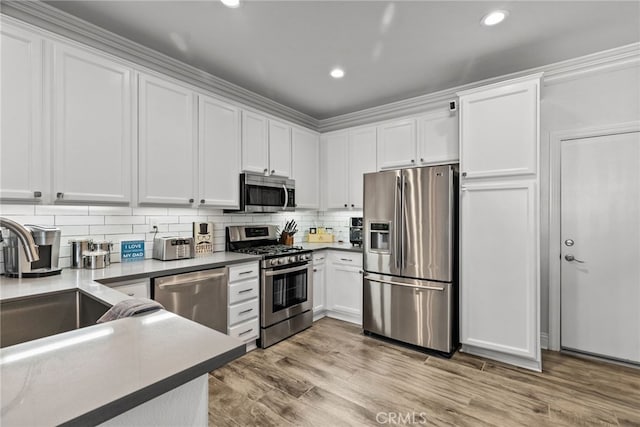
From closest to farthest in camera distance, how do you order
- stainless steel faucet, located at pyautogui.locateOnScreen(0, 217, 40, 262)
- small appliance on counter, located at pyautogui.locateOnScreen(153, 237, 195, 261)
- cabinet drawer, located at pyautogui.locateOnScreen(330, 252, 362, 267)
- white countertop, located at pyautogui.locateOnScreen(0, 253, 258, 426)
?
white countertop, located at pyautogui.locateOnScreen(0, 253, 258, 426) → stainless steel faucet, located at pyautogui.locateOnScreen(0, 217, 40, 262) → small appliance on counter, located at pyautogui.locateOnScreen(153, 237, 195, 261) → cabinet drawer, located at pyautogui.locateOnScreen(330, 252, 362, 267)

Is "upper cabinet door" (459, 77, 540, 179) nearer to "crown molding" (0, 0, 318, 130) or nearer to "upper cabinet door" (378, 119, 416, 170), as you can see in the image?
"upper cabinet door" (378, 119, 416, 170)

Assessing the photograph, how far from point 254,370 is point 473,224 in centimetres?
234

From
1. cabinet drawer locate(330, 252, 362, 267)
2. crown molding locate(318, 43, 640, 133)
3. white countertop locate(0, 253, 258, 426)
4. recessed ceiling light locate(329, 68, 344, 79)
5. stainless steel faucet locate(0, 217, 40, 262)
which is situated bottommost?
cabinet drawer locate(330, 252, 362, 267)

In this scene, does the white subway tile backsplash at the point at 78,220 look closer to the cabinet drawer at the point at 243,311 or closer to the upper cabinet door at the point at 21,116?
the upper cabinet door at the point at 21,116

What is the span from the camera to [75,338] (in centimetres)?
88

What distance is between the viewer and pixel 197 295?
2541 mm

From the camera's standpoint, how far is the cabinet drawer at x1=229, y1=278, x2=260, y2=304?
286cm

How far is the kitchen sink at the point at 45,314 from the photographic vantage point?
1.50 m

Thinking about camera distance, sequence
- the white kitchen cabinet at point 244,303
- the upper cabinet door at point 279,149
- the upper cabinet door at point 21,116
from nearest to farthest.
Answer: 1. the upper cabinet door at point 21,116
2. the white kitchen cabinet at point 244,303
3. the upper cabinet door at point 279,149

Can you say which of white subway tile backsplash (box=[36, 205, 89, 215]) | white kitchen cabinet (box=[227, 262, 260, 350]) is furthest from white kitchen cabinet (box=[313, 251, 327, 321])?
white subway tile backsplash (box=[36, 205, 89, 215])

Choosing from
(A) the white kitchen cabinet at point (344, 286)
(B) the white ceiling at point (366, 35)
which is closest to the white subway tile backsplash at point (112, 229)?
(B) the white ceiling at point (366, 35)

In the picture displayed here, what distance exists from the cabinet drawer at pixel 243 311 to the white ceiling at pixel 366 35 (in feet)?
7.44

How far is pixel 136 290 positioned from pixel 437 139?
10.4 ft

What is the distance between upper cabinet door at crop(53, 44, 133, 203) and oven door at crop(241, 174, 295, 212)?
1.14 metres
